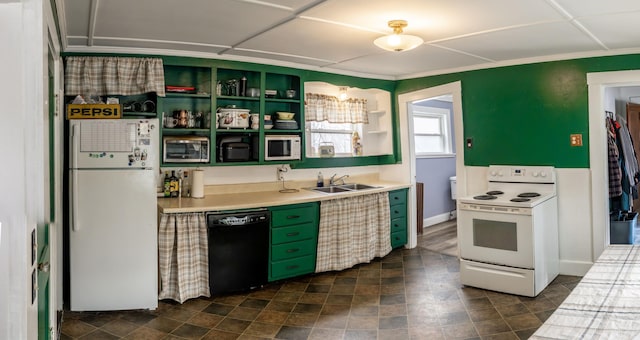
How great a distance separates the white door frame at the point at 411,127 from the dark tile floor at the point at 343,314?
1.20m

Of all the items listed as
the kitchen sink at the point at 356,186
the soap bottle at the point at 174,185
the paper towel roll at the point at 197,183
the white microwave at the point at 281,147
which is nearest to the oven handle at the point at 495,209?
the kitchen sink at the point at 356,186

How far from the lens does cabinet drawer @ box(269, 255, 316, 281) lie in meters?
3.65

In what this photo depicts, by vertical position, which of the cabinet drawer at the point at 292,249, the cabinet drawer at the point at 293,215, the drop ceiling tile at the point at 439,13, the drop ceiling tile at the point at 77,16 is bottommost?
the cabinet drawer at the point at 292,249

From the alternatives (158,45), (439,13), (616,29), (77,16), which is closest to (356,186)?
(439,13)

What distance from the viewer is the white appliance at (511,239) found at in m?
Answer: 3.33

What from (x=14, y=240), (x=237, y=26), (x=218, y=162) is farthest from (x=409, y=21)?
(x=14, y=240)

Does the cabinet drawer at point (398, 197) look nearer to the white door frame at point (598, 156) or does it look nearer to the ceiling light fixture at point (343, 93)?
the ceiling light fixture at point (343, 93)

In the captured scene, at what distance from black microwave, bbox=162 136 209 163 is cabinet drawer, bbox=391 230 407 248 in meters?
2.40

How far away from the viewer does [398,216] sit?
4.81 m

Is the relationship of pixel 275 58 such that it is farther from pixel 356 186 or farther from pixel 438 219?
pixel 438 219

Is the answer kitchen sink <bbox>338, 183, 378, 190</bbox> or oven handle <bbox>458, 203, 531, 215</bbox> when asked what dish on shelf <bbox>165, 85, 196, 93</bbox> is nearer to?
kitchen sink <bbox>338, 183, 378, 190</bbox>

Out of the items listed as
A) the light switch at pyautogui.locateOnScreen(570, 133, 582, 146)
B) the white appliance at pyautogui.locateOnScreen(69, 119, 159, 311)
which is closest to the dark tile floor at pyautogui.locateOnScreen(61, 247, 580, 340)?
the white appliance at pyautogui.locateOnScreen(69, 119, 159, 311)

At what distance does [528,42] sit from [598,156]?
134 cm

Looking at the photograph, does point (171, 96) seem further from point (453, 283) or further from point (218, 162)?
point (453, 283)
